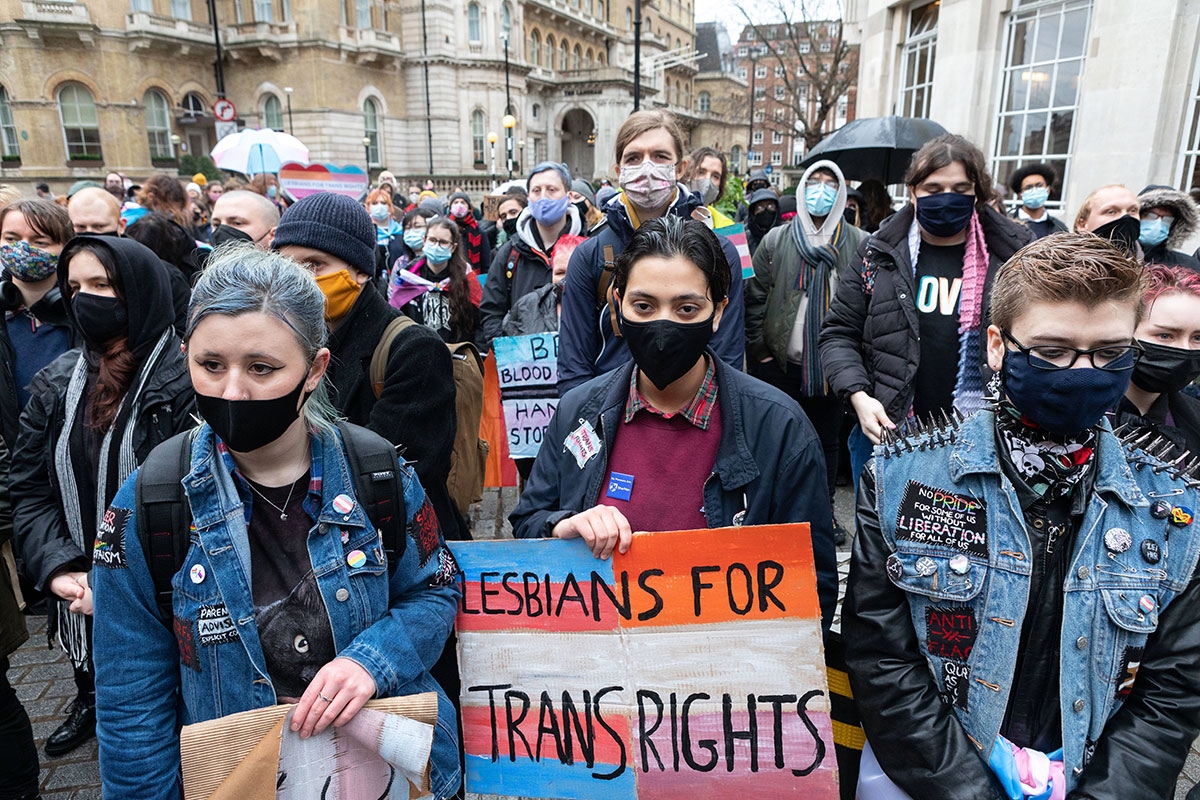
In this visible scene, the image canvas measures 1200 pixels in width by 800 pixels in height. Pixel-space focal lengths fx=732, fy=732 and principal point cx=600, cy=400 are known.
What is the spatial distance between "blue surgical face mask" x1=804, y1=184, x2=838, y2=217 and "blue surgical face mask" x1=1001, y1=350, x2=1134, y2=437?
325cm

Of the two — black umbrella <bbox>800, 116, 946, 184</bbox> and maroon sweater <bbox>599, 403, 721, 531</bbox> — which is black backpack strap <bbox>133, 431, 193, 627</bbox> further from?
black umbrella <bbox>800, 116, 946, 184</bbox>

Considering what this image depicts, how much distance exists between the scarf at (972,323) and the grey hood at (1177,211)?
233 cm

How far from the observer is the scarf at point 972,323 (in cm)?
316

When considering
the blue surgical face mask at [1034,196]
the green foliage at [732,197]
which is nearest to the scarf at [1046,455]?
the blue surgical face mask at [1034,196]

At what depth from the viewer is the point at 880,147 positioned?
272 inches

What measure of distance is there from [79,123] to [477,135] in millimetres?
21313

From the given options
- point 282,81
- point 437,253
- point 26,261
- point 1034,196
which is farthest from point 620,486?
point 282,81

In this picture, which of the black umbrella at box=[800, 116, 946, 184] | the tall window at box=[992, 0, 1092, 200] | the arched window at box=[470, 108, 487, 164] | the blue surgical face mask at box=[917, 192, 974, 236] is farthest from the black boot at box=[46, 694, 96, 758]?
the arched window at box=[470, 108, 487, 164]

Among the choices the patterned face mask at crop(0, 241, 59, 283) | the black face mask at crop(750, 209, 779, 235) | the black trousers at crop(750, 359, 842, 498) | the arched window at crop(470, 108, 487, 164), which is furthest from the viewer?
the arched window at crop(470, 108, 487, 164)

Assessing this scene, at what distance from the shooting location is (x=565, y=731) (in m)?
2.00

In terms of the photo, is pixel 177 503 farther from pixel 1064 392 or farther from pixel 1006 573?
pixel 1064 392

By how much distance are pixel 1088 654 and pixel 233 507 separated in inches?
77.5

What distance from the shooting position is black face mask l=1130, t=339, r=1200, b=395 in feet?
7.80

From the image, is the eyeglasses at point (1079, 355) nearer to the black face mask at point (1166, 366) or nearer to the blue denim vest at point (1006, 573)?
the blue denim vest at point (1006, 573)
